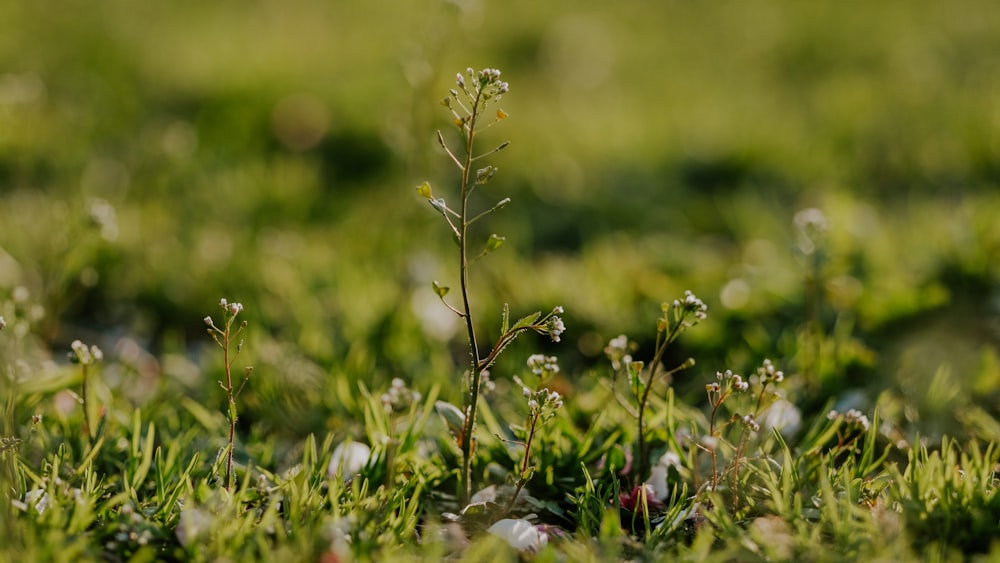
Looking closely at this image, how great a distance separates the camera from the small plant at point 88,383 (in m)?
1.63

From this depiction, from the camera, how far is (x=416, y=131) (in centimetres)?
274

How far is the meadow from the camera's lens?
61.4 inches

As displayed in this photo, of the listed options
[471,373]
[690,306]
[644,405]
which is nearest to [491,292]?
[471,373]

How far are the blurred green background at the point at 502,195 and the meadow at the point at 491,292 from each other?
0.01 metres

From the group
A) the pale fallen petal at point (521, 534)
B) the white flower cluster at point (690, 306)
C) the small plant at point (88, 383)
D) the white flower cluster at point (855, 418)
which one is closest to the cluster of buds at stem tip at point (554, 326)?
the white flower cluster at point (690, 306)

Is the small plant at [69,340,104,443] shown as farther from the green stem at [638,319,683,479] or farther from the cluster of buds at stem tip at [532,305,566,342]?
the green stem at [638,319,683,479]

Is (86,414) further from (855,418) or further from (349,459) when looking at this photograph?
A: (855,418)

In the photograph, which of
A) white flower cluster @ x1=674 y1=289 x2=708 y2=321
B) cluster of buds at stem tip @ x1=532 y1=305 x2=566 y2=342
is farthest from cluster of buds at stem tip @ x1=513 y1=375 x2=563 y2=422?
white flower cluster @ x1=674 y1=289 x2=708 y2=321

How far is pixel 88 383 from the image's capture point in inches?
76.7

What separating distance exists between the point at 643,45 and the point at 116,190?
11.0 feet

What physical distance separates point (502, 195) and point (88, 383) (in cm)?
203

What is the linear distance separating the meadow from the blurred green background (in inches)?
0.6

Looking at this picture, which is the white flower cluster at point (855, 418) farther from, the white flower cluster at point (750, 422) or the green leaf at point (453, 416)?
the green leaf at point (453, 416)

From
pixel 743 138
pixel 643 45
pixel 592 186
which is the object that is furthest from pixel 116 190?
pixel 643 45
